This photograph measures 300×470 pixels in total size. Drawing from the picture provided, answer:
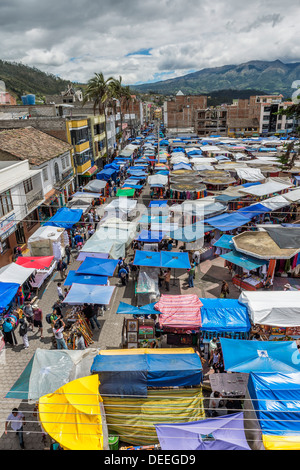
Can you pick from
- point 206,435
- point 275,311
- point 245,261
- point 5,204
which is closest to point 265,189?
point 245,261

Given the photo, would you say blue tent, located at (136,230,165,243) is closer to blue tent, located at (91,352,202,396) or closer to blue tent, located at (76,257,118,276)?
blue tent, located at (76,257,118,276)

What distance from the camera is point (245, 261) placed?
14.8 meters

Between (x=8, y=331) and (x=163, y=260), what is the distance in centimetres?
748

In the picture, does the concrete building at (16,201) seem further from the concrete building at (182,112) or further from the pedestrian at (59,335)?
the concrete building at (182,112)

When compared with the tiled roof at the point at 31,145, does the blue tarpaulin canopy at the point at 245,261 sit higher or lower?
lower

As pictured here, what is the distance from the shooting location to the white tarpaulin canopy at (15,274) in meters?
13.9

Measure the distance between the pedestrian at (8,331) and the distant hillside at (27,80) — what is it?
113 metres

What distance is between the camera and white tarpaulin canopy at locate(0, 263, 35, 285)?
45.5ft

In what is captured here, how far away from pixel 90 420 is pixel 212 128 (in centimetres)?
8012

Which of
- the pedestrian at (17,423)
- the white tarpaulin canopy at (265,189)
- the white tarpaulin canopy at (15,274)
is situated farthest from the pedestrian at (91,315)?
the white tarpaulin canopy at (265,189)

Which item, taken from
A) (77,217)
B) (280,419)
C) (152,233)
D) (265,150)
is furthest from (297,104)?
(265,150)

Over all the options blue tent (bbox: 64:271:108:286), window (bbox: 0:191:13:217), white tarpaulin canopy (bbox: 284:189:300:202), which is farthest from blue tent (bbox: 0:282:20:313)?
white tarpaulin canopy (bbox: 284:189:300:202)

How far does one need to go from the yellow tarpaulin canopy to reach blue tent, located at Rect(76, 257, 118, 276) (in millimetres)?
6822

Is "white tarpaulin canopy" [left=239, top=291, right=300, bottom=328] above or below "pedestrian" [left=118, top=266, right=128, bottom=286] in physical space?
above
